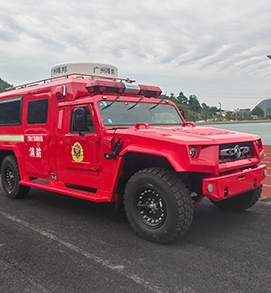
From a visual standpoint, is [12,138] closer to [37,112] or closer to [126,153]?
[37,112]

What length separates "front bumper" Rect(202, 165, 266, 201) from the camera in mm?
4008

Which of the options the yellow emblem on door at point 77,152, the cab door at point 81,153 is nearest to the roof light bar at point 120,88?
the cab door at point 81,153

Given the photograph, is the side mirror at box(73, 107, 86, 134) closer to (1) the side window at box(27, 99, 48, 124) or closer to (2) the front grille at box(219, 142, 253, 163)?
(1) the side window at box(27, 99, 48, 124)

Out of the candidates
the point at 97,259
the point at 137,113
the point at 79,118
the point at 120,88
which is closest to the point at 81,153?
the point at 79,118

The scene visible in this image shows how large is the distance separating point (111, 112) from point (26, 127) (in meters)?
2.23

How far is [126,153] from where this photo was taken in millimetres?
4535

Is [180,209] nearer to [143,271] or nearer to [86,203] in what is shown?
[143,271]

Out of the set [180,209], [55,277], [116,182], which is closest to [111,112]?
[116,182]

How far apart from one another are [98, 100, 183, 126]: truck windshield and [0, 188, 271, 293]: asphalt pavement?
1.64 meters

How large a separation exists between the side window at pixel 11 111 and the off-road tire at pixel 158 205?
11.5ft

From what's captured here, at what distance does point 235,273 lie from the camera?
11.1 ft

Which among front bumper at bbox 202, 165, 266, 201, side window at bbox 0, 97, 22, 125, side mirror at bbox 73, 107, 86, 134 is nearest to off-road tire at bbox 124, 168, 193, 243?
front bumper at bbox 202, 165, 266, 201

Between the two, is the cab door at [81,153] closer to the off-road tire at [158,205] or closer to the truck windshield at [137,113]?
the truck windshield at [137,113]

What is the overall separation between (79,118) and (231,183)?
240 cm
